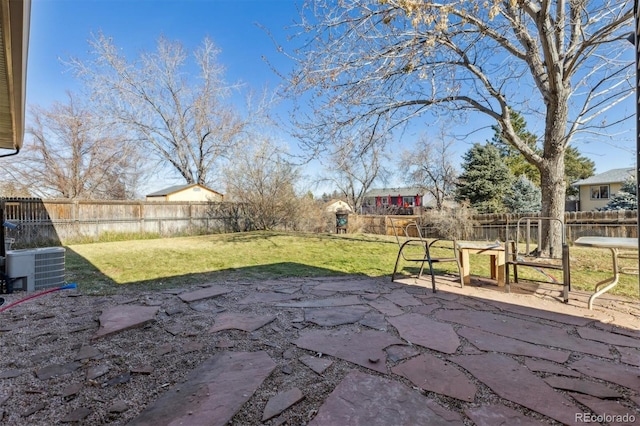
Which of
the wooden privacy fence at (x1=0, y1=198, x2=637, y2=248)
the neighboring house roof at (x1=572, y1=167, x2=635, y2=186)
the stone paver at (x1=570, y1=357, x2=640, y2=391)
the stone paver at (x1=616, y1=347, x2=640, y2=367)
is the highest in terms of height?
the neighboring house roof at (x1=572, y1=167, x2=635, y2=186)

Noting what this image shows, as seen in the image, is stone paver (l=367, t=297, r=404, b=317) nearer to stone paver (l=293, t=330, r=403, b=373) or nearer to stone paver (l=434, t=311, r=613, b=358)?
stone paver (l=434, t=311, r=613, b=358)

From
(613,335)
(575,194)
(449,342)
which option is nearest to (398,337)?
(449,342)

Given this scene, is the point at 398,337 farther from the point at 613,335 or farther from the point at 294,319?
the point at 613,335

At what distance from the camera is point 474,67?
5.93m

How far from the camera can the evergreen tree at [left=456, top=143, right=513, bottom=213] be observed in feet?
47.1

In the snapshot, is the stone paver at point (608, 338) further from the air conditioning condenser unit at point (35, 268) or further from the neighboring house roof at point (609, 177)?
the neighboring house roof at point (609, 177)

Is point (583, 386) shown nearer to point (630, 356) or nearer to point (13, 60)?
point (630, 356)

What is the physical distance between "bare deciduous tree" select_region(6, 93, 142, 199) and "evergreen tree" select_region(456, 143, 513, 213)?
16.7 meters

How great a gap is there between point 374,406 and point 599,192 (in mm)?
23407

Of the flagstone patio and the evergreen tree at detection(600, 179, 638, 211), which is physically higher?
the evergreen tree at detection(600, 179, 638, 211)

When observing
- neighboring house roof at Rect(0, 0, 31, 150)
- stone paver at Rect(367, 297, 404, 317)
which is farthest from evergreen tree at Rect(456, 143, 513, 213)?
neighboring house roof at Rect(0, 0, 31, 150)

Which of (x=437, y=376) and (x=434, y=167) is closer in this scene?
(x=437, y=376)

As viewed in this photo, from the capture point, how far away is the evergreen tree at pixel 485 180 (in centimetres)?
1436

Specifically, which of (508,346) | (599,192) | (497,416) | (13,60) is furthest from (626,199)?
(13,60)
